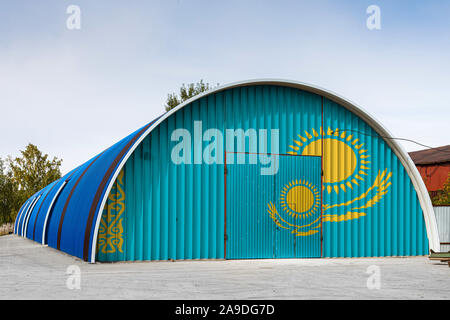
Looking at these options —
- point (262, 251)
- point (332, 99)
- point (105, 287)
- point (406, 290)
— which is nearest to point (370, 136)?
point (332, 99)

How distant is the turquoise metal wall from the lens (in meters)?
14.0

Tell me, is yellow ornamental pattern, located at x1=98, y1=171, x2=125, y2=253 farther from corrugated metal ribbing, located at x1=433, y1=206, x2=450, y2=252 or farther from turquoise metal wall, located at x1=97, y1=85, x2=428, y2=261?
corrugated metal ribbing, located at x1=433, y1=206, x2=450, y2=252

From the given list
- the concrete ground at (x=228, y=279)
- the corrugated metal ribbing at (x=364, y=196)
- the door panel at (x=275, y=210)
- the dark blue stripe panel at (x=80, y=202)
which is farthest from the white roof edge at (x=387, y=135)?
the dark blue stripe panel at (x=80, y=202)

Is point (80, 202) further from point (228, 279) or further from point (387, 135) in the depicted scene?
point (387, 135)

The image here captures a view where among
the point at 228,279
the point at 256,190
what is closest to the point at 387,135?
the point at 256,190

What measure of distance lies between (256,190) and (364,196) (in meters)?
3.62

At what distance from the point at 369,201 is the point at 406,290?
289 inches

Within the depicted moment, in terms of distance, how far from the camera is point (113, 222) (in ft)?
44.4

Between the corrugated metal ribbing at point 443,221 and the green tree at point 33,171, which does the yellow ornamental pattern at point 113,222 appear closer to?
the corrugated metal ribbing at point 443,221

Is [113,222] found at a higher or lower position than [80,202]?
lower

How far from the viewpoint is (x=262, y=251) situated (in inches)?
592

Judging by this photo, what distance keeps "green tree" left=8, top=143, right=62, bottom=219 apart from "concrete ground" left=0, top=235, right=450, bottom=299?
3647 centimetres
